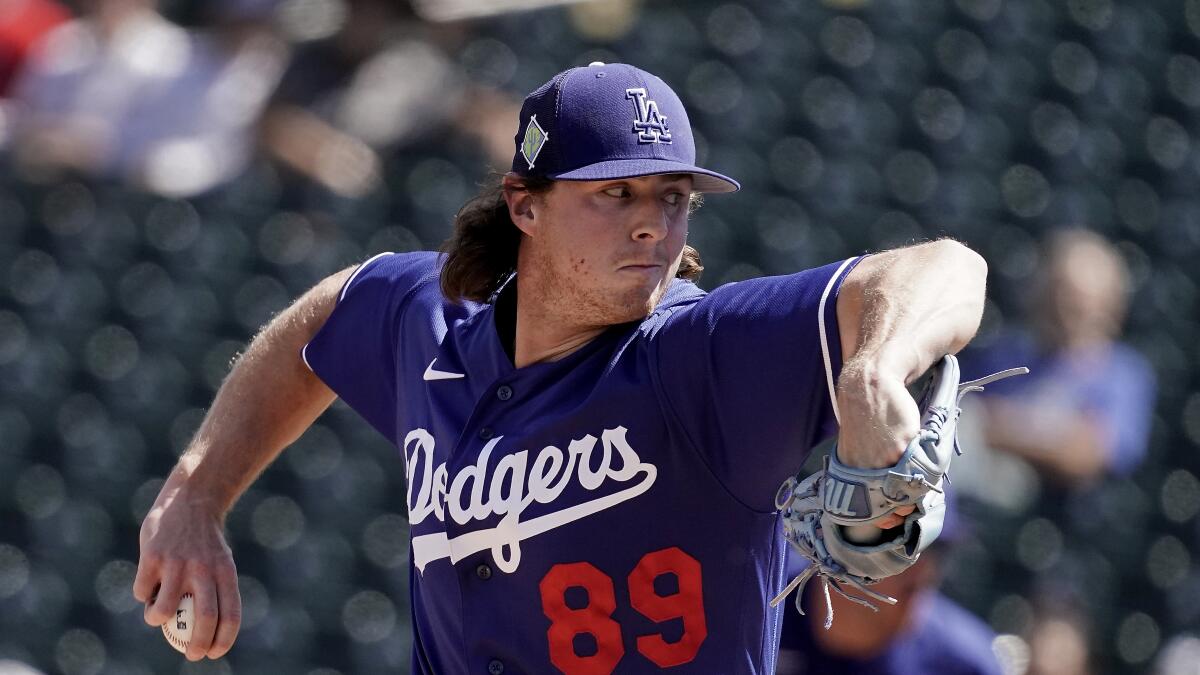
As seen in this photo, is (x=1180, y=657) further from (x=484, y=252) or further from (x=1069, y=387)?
(x=484, y=252)

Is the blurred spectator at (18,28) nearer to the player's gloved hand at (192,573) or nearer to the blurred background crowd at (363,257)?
the blurred background crowd at (363,257)

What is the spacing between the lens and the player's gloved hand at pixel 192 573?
2189mm

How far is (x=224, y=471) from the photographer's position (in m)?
2.42

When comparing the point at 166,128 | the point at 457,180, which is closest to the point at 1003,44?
the point at 457,180

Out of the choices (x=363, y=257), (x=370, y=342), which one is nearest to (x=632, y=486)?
(x=370, y=342)

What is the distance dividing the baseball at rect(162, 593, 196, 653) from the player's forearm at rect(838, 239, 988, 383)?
1.03 m

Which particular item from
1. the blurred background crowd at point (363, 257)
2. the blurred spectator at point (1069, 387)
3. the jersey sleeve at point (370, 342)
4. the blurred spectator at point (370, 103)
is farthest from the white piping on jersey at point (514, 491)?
the blurred spectator at point (1069, 387)

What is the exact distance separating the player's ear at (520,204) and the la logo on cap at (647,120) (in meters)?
0.21

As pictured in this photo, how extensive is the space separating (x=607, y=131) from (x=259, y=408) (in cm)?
80

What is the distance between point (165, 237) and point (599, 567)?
8.87 ft

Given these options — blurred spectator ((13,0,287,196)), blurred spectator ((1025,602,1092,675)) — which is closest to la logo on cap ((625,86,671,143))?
blurred spectator ((13,0,287,196))

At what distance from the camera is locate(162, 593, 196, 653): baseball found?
7.17 ft

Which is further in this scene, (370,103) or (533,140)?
(370,103)

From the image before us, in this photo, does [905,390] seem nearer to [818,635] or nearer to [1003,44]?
[818,635]
